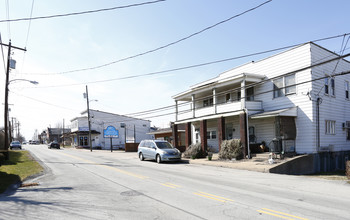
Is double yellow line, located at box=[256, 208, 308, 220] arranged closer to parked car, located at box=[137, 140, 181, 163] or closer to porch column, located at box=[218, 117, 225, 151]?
parked car, located at box=[137, 140, 181, 163]

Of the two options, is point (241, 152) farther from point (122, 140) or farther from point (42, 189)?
point (122, 140)

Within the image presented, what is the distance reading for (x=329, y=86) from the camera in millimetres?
19703

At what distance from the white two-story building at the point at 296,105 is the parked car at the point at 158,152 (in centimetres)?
405

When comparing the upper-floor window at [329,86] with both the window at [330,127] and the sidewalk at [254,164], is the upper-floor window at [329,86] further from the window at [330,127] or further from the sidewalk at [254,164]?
the sidewalk at [254,164]

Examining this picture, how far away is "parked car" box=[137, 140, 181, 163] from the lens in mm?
19469

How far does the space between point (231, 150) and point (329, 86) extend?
8.97 meters

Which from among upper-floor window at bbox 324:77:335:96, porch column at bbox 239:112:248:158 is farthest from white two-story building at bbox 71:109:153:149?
upper-floor window at bbox 324:77:335:96

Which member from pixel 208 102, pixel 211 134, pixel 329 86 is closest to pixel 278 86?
pixel 329 86

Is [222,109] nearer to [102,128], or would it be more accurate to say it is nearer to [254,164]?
[254,164]

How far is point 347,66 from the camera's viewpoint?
21.8m

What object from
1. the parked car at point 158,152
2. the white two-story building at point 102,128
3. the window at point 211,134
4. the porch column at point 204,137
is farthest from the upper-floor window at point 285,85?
the white two-story building at point 102,128

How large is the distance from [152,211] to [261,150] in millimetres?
15894

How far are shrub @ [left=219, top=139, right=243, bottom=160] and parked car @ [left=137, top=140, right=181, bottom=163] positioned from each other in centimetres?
339

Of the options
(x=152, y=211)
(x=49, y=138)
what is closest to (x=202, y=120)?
(x=152, y=211)
